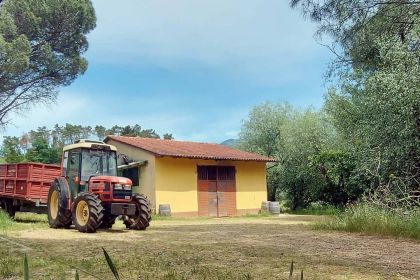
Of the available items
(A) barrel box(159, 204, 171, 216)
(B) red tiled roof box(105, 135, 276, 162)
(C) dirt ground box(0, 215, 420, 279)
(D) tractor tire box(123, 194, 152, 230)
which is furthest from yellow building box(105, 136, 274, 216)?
(C) dirt ground box(0, 215, 420, 279)

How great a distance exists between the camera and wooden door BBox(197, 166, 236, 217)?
2077 cm

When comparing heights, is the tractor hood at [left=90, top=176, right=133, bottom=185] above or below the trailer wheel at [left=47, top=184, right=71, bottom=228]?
above

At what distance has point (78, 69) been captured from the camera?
24953 mm

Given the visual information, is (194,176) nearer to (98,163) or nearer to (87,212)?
(98,163)

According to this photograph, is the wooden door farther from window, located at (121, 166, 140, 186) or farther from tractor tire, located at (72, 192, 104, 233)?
tractor tire, located at (72, 192, 104, 233)

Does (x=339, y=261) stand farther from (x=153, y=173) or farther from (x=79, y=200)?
(x=153, y=173)

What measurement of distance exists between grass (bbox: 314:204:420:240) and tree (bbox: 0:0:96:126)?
655 inches

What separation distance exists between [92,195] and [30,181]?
14.6 feet

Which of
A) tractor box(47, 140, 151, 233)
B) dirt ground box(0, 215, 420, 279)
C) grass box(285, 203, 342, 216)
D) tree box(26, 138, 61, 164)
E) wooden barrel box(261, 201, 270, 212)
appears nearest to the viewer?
dirt ground box(0, 215, 420, 279)

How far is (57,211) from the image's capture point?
39.3ft

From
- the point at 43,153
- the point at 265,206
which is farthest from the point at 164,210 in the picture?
the point at 43,153

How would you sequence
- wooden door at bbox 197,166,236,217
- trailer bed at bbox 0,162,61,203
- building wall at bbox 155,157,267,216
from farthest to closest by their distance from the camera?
wooden door at bbox 197,166,236,217, building wall at bbox 155,157,267,216, trailer bed at bbox 0,162,61,203

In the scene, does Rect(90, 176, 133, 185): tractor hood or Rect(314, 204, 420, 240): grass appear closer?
Rect(314, 204, 420, 240): grass

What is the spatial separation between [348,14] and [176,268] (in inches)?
207
